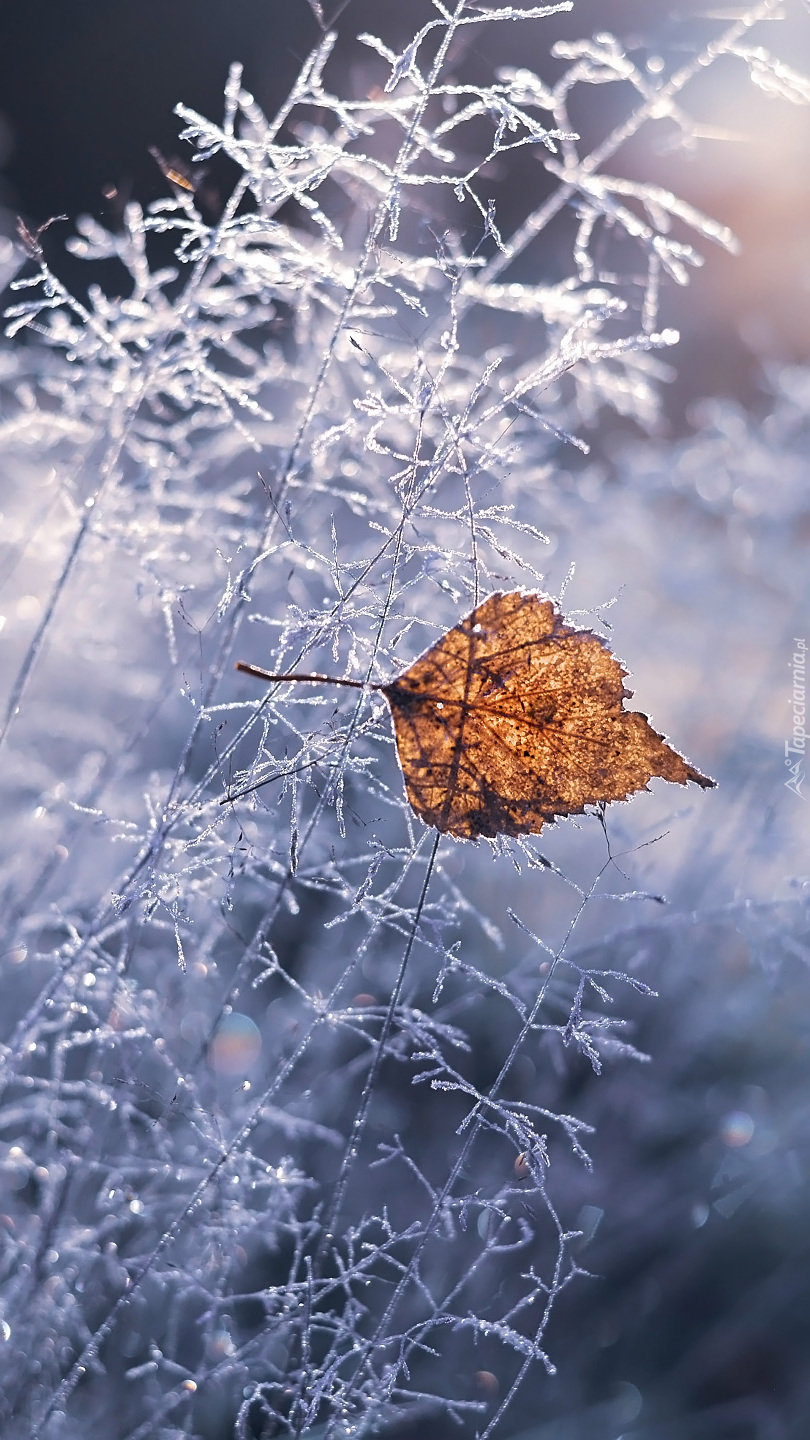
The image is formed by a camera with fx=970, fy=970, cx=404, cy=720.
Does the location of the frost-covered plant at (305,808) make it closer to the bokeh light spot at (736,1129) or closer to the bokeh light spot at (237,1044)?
the bokeh light spot at (237,1044)

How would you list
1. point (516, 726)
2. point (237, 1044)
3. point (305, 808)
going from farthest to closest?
1. point (237, 1044)
2. point (305, 808)
3. point (516, 726)

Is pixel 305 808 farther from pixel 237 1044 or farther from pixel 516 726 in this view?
pixel 237 1044

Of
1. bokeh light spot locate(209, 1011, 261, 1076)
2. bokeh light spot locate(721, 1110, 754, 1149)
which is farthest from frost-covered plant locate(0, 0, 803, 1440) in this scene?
bokeh light spot locate(721, 1110, 754, 1149)

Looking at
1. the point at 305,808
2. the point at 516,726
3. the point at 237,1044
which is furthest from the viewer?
the point at 237,1044

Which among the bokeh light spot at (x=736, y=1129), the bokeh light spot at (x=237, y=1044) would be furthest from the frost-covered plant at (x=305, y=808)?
the bokeh light spot at (x=736, y=1129)

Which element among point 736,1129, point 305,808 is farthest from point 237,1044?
point 736,1129

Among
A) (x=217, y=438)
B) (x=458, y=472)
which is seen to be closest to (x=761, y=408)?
(x=217, y=438)

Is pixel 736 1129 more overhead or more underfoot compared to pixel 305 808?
more underfoot
